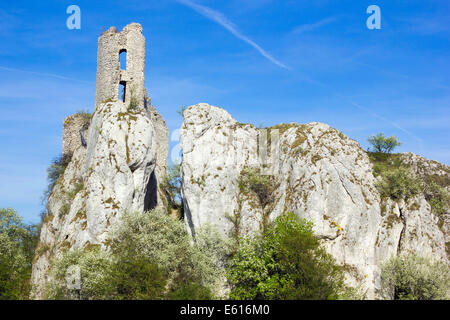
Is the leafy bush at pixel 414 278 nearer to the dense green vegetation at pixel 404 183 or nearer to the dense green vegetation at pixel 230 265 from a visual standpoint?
the dense green vegetation at pixel 230 265

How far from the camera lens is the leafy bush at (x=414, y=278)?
41.0 meters

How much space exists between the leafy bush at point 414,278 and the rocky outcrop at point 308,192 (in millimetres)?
1587

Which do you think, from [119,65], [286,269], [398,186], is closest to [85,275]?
[286,269]

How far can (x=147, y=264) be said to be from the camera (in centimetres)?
3894

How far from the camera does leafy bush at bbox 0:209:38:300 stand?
43.1 metres

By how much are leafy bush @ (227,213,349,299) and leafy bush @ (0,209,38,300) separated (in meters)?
19.9

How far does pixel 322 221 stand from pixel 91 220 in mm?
22589

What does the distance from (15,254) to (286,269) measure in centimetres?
3448

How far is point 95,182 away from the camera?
48438 millimetres

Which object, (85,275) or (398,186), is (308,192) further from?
(85,275)

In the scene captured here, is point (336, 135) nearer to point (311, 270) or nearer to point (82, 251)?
point (311, 270)

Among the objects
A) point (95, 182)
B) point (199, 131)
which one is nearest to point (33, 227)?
point (95, 182)

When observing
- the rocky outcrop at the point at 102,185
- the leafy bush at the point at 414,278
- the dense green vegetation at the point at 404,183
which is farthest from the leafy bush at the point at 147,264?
the dense green vegetation at the point at 404,183
